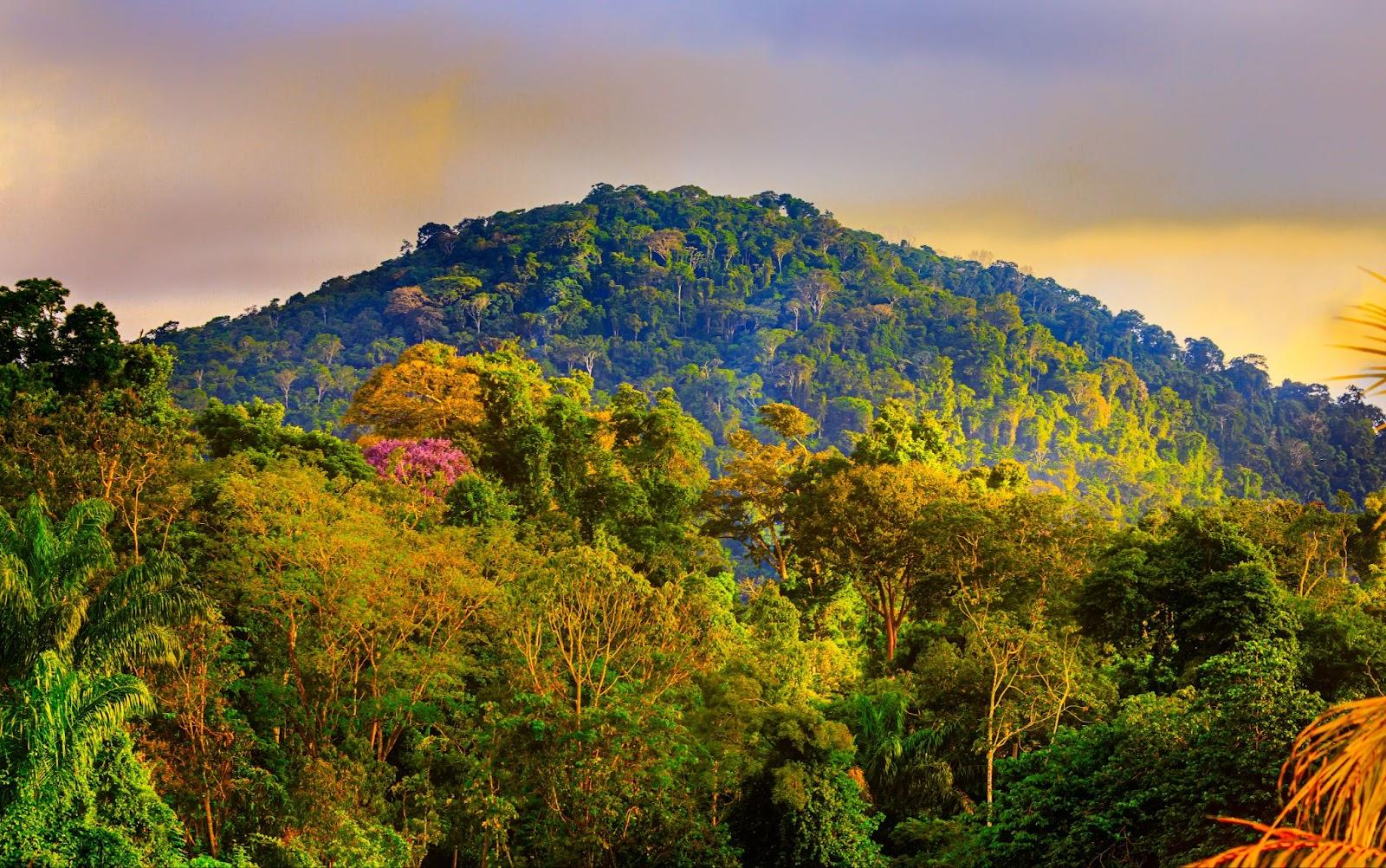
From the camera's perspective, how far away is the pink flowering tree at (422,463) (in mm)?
26344

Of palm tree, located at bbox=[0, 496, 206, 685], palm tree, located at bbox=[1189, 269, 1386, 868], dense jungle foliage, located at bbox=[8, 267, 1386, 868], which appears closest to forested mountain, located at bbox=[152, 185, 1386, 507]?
dense jungle foliage, located at bbox=[8, 267, 1386, 868]

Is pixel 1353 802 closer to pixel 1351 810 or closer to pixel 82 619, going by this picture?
pixel 1351 810

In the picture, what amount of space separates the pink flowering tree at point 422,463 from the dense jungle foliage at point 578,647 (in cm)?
12

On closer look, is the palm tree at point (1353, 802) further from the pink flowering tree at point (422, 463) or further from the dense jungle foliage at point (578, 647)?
the pink flowering tree at point (422, 463)

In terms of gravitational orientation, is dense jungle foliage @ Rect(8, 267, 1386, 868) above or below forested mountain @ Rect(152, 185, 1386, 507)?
below

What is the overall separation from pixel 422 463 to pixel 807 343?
7287 centimetres

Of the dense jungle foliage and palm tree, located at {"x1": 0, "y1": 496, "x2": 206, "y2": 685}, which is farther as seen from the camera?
palm tree, located at {"x1": 0, "y1": 496, "x2": 206, "y2": 685}

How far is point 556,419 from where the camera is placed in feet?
99.5

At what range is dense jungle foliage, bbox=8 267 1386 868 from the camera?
13766mm

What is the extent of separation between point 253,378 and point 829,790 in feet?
260

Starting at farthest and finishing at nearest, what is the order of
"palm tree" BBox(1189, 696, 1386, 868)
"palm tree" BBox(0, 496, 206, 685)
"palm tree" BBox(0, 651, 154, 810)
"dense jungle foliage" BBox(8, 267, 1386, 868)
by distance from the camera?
"palm tree" BBox(0, 496, 206, 685), "dense jungle foliage" BBox(8, 267, 1386, 868), "palm tree" BBox(0, 651, 154, 810), "palm tree" BBox(1189, 696, 1386, 868)

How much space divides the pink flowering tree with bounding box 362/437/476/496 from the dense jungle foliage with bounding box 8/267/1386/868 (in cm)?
12

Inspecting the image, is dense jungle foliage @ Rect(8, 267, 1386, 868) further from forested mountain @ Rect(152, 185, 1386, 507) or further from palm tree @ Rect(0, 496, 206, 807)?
forested mountain @ Rect(152, 185, 1386, 507)

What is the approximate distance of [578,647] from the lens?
1784 centimetres
